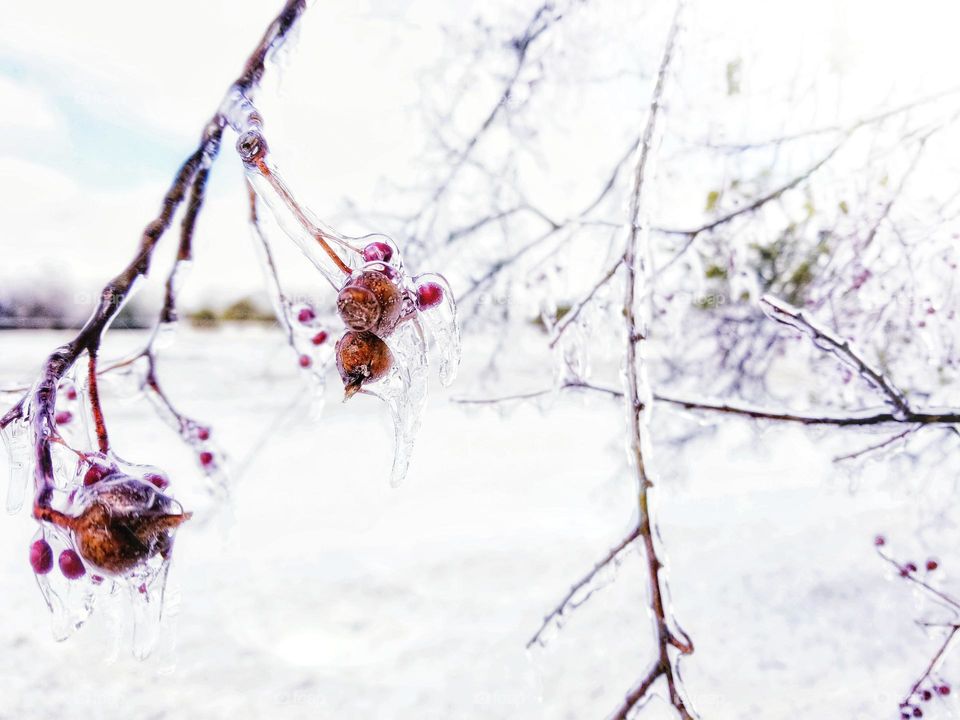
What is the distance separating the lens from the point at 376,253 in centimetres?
65

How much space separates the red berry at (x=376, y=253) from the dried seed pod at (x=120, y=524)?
335 mm

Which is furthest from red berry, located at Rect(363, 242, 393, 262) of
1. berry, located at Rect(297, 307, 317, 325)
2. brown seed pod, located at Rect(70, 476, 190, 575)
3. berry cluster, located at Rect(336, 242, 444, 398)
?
berry, located at Rect(297, 307, 317, 325)

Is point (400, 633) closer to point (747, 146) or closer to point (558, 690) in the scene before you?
point (558, 690)

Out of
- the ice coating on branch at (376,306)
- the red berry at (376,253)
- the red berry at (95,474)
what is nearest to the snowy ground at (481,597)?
the red berry at (95,474)

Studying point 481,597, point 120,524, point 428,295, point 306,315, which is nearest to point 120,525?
point 120,524

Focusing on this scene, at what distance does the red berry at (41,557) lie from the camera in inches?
25.7

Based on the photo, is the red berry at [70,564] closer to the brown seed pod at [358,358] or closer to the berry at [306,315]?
the brown seed pod at [358,358]

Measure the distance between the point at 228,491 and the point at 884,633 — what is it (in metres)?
4.51

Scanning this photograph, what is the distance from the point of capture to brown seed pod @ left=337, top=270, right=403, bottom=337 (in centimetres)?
59

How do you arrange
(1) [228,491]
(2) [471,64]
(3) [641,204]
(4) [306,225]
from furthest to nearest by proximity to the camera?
(2) [471,64] < (1) [228,491] < (3) [641,204] < (4) [306,225]

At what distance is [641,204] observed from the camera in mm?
826

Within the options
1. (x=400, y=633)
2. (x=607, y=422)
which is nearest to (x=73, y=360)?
(x=400, y=633)

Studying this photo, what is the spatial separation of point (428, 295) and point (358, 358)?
0.38 feet

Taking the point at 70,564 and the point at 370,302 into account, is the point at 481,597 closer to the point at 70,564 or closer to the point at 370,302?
the point at 70,564
